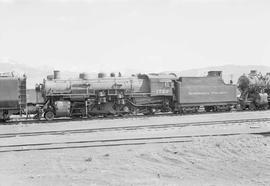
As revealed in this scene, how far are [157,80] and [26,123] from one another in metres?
9.25

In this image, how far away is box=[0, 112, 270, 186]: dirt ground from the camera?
33.1 feet

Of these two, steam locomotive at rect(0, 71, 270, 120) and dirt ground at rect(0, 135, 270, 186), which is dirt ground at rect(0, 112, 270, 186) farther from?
steam locomotive at rect(0, 71, 270, 120)

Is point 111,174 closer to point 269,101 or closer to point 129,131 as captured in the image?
point 129,131

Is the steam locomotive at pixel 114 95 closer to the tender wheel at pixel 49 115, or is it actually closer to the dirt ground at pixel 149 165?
the tender wheel at pixel 49 115

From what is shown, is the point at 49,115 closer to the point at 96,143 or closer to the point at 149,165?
the point at 96,143

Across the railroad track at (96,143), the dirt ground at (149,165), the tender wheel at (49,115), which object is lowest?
the dirt ground at (149,165)

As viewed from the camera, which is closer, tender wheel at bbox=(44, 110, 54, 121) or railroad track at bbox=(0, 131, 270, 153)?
railroad track at bbox=(0, 131, 270, 153)

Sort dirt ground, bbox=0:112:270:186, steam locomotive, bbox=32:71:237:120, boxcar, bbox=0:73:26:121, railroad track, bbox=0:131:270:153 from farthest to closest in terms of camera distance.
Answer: steam locomotive, bbox=32:71:237:120, boxcar, bbox=0:73:26:121, railroad track, bbox=0:131:270:153, dirt ground, bbox=0:112:270:186

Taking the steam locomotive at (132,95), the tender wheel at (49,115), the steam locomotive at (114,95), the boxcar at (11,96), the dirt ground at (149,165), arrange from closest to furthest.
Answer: the dirt ground at (149,165), the boxcar at (11,96), the steam locomotive at (114,95), the tender wheel at (49,115), the steam locomotive at (132,95)

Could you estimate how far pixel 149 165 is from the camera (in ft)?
38.4

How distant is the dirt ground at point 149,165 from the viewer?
1008 centimetres

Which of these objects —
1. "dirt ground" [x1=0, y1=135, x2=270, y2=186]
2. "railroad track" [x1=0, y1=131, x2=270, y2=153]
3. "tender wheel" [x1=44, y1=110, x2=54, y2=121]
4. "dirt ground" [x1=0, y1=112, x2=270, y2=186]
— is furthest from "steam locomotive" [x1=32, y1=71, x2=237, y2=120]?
"dirt ground" [x1=0, y1=135, x2=270, y2=186]

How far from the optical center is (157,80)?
2884cm

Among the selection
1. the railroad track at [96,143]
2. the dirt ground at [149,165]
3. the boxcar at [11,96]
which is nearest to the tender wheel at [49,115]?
the boxcar at [11,96]
